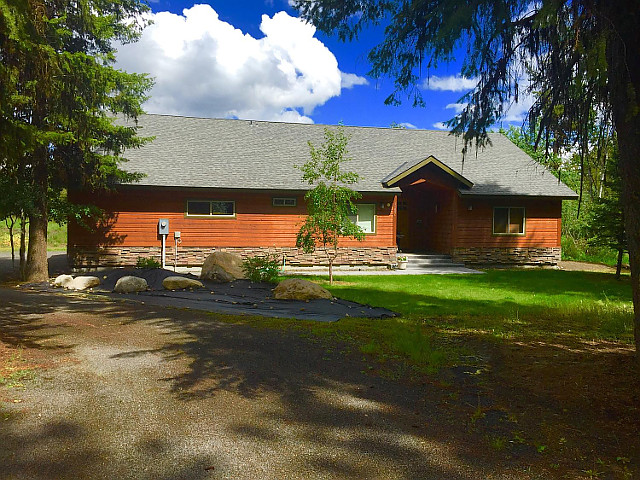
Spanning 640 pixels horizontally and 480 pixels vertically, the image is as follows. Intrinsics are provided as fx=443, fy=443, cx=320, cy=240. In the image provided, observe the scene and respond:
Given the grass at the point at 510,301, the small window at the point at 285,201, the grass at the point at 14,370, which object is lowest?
the grass at the point at 510,301

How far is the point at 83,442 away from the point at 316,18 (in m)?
5.20

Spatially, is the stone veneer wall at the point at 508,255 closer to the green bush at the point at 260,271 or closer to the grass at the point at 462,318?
the grass at the point at 462,318

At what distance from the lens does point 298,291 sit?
985cm

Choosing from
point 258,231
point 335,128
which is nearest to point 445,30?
point 258,231

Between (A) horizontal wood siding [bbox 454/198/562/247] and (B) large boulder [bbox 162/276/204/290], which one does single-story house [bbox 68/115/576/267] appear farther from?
(B) large boulder [bbox 162/276/204/290]

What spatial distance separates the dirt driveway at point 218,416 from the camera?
9.62 ft

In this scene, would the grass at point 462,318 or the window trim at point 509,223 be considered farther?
the window trim at point 509,223

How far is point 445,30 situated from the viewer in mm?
4668

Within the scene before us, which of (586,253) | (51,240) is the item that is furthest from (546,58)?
(51,240)

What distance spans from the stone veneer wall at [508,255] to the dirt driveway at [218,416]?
46.0ft

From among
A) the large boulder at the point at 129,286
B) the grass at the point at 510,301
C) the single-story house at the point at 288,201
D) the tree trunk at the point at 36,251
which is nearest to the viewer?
the grass at the point at 510,301

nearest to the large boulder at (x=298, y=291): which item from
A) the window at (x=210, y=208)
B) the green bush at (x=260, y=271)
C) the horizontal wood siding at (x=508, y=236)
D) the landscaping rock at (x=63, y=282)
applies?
the green bush at (x=260, y=271)

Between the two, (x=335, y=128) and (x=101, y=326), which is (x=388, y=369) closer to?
(x=101, y=326)

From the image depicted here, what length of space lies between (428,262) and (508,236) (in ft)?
12.9
